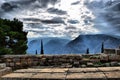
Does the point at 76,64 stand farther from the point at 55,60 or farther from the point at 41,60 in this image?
the point at 41,60

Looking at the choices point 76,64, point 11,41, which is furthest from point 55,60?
point 11,41

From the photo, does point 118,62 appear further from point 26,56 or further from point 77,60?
point 26,56

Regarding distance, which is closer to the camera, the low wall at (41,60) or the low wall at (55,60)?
the low wall at (55,60)

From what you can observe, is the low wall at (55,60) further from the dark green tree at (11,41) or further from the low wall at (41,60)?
the dark green tree at (11,41)

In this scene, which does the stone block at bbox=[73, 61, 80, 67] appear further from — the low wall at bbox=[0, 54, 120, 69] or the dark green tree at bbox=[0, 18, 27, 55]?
the dark green tree at bbox=[0, 18, 27, 55]

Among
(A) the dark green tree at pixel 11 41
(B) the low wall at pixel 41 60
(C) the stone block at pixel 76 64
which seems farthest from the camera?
(A) the dark green tree at pixel 11 41

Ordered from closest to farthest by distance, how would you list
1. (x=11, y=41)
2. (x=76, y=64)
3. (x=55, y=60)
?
(x=76, y=64) → (x=55, y=60) → (x=11, y=41)

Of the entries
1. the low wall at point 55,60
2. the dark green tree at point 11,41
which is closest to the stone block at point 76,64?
the low wall at point 55,60

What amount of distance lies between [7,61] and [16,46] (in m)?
19.3

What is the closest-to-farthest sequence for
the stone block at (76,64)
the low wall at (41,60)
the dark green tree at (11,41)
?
the stone block at (76,64)
the low wall at (41,60)
the dark green tree at (11,41)

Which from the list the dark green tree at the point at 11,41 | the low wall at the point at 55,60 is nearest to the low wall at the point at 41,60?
the low wall at the point at 55,60

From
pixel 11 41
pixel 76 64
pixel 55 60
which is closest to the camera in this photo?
pixel 76 64

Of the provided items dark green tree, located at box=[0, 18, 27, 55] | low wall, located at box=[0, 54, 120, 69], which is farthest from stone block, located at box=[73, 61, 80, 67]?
dark green tree, located at box=[0, 18, 27, 55]

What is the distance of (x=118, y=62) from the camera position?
9250 mm
